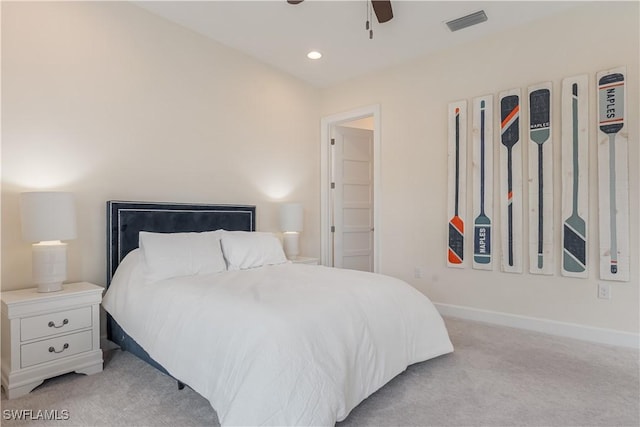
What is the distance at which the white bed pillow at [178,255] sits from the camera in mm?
2504

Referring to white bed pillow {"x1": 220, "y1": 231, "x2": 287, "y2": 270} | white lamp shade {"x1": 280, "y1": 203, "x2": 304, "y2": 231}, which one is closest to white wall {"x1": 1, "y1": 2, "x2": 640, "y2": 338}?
white lamp shade {"x1": 280, "y1": 203, "x2": 304, "y2": 231}

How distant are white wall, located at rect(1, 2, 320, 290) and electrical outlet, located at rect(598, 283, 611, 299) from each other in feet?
10.8

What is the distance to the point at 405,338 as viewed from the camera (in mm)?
2236

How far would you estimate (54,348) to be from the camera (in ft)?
7.33

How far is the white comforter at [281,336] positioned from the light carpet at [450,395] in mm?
154

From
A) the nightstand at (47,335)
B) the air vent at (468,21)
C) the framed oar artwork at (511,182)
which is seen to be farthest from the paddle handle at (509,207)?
the nightstand at (47,335)

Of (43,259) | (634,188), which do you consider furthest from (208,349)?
(634,188)

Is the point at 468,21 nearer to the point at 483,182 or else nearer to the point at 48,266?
the point at 483,182

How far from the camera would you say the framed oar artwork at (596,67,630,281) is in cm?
283

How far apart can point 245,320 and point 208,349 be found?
25 centimetres

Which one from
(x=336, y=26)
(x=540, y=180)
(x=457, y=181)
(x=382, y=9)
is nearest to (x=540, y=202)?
(x=540, y=180)

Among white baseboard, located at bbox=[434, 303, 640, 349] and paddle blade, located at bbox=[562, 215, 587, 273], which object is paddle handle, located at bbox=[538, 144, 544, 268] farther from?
white baseboard, located at bbox=[434, 303, 640, 349]

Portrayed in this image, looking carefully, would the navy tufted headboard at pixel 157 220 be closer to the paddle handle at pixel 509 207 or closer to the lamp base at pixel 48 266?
the lamp base at pixel 48 266

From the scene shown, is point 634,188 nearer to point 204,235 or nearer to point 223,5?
point 204,235
